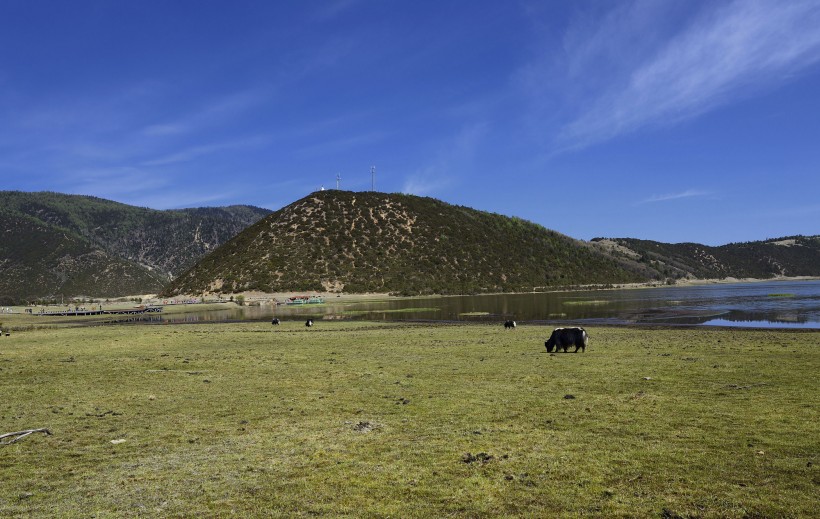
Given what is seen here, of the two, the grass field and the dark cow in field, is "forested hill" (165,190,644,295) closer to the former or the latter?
the dark cow in field

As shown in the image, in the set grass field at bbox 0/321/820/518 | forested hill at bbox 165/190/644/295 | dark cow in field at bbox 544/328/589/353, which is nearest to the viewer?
grass field at bbox 0/321/820/518

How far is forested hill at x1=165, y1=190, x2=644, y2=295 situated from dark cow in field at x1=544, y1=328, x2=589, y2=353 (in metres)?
107

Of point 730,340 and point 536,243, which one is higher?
point 536,243

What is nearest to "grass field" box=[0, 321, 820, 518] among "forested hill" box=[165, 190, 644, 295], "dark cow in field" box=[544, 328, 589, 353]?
"dark cow in field" box=[544, 328, 589, 353]

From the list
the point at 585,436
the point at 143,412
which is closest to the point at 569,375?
the point at 585,436

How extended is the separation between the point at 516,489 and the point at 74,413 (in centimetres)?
1157

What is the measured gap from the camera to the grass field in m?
7.68

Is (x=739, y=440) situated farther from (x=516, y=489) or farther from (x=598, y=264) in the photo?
(x=598, y=264)

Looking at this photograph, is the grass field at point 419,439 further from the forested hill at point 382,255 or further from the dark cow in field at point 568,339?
the forested hill at point 382,255

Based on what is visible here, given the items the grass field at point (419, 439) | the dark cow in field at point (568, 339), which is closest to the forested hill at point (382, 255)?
the dark cow in field at point (568, 339)

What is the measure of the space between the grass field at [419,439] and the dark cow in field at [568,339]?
11.9 ft

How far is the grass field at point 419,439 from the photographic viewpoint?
7.68 meters

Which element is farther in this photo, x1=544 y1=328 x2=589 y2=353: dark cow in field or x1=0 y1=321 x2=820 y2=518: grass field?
x1=544 y1=328 x2=589 y2=353: dark cow in field

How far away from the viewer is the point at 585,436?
10734mm
